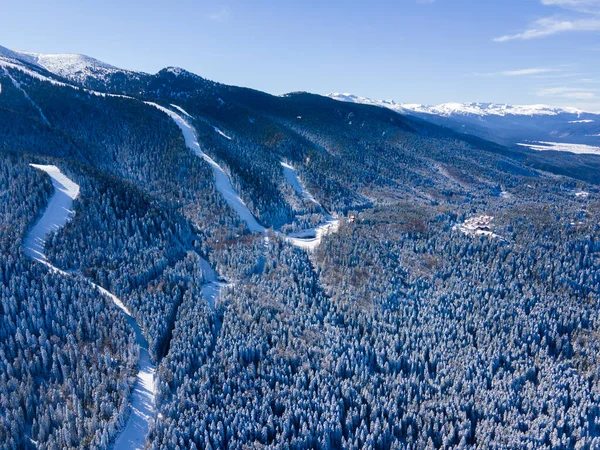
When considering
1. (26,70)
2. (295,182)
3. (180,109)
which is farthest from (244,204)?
(26,70)

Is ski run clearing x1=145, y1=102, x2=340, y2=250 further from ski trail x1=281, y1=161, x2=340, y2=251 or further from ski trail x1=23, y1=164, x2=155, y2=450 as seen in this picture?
ski trail x1=23, y1=164, x2=155, y2=450

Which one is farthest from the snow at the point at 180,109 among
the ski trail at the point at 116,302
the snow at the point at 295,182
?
the ski trail at the point at 116,302

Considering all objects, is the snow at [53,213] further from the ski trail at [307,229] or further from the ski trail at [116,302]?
the ski trail at [307,229]

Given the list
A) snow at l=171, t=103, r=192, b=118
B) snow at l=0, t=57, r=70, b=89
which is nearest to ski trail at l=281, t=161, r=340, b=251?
snow at l=171, t=103, r=192, b=118

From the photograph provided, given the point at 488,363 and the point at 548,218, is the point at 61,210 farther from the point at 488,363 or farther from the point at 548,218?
the point at 548,218

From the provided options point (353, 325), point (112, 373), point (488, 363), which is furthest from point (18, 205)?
point (488, 363)

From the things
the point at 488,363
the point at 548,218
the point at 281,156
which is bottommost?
the point at 488,363
